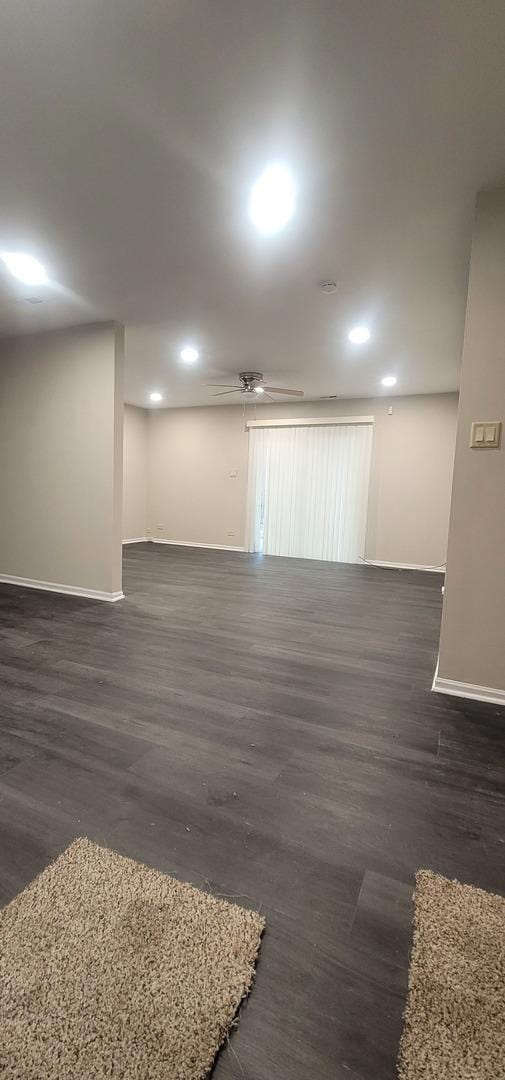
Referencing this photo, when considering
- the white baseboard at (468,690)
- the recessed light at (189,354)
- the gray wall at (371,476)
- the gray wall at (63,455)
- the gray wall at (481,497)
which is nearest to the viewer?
the gray wall at (481,497)

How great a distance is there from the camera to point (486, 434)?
2.22m

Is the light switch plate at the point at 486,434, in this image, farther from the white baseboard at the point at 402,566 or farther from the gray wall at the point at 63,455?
the white baseboard at the point at 402,566

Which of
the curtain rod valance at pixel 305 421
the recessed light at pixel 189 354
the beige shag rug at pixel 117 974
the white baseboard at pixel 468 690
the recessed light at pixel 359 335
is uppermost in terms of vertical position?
the recessed light at pixel 189 354

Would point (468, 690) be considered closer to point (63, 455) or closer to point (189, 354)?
point (63, 455)

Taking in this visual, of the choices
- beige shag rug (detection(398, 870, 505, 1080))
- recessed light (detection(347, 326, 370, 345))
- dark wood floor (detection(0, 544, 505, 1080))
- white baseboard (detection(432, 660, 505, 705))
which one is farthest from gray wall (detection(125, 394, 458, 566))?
beige shag rug (detection(398, 870, 505, 1080))

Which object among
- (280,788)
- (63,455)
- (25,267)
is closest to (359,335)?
(25,267)

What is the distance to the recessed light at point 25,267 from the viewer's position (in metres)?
2.82

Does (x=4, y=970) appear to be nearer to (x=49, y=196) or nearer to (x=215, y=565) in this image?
(x=49, y=196)

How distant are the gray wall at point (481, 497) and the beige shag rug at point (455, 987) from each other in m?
1.35

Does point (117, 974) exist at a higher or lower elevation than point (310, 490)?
lower

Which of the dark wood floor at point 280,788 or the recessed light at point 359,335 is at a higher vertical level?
the recessed light at point 359,335

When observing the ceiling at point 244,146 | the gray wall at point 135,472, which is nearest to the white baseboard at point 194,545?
the gray wall at point 135,472

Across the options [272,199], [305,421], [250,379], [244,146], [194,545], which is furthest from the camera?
[194,545]

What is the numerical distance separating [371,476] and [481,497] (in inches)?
179
